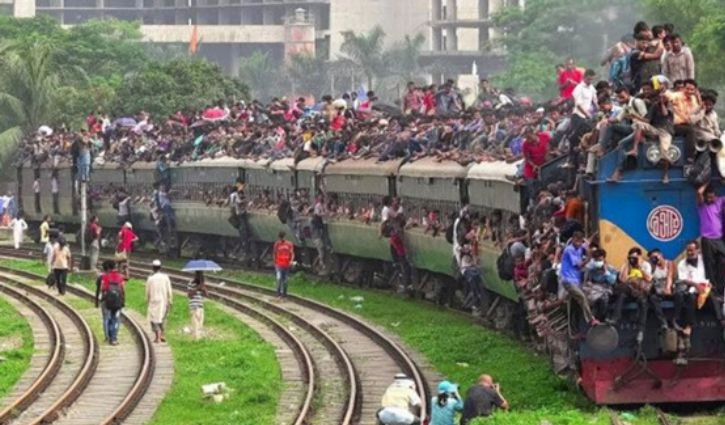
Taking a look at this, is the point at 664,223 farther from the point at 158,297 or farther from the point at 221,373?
the point at 158,297

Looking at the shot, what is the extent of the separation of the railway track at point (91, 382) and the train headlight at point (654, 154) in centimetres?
710

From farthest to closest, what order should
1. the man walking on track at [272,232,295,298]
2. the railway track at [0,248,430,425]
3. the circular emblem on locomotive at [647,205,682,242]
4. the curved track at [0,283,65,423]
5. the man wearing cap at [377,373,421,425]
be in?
the man walking on track at [272,232,295,298] → the curved track at [0,283,65,423] → the railway track at [0,248,430,425] → the circular emblem on locomotive at [647,205,682,242] → the man wearing cap at [377,373,421,425]

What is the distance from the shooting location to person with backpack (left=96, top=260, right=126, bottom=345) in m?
31.3

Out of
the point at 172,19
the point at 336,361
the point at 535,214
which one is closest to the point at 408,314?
the point at 336,361

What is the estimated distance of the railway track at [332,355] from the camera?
24.6 metres

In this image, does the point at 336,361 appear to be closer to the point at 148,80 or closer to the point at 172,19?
the point at 148,80

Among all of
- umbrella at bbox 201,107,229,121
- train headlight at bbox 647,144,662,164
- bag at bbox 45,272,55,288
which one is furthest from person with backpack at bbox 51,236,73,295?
train headlight at bbox 647,144,662,164

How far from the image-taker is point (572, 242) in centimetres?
2197

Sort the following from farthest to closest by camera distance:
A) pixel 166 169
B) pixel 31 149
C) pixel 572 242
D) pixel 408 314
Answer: pixel 31 149
pixel 166 169
pixel 408 314
pixel 572 242

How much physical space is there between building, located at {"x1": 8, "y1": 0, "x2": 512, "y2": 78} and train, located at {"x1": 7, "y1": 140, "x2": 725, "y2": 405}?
79.2m

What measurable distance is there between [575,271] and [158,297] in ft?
36.9

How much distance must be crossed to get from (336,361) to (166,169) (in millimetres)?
22705

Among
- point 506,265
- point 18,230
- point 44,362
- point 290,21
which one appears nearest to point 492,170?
point 506,265

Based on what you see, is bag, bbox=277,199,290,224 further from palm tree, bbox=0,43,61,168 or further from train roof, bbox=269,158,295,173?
palm tree, bbox=0,43,61,168
